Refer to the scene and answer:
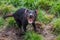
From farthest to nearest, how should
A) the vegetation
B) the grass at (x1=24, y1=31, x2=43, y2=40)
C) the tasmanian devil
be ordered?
the vegetation
the grass at (x1=24, y1=31, x2=43, y2=40)
the tasmanian devil

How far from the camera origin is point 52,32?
221 inches

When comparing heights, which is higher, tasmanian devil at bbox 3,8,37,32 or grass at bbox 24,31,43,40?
tasmanian devil at bbox 3,8,37,32

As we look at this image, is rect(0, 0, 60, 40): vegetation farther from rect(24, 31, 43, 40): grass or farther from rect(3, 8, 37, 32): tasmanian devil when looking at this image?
rect(24, 31, 43, 40): grass

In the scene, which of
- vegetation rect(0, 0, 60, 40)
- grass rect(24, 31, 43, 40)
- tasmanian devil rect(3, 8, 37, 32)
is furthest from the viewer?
vegetation rect(0, 0, 60, 40)

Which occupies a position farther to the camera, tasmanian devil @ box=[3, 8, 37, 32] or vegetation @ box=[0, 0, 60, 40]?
vegetation @ box=[0, 0, 60, 40]

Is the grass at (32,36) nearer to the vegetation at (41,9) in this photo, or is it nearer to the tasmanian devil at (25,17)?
the tasmanian devil at (25,17)

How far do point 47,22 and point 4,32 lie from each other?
1.09 metres

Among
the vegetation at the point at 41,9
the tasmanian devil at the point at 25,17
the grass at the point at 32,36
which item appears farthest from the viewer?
the vegetation at the point at 41,9

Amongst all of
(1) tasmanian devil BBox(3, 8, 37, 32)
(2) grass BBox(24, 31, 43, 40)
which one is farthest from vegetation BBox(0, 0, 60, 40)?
(2) grass BBox(24, 31, 43, 40)

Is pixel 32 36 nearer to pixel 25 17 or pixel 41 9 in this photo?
pixel 25 17

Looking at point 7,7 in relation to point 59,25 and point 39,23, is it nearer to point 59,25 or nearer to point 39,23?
point 39,23

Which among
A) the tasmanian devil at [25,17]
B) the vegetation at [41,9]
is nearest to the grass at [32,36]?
the tasmanian devil at [25,17]

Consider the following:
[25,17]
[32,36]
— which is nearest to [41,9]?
[25,17]

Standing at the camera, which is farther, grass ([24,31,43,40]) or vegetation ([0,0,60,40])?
vegetation ([0,0,60,40])
